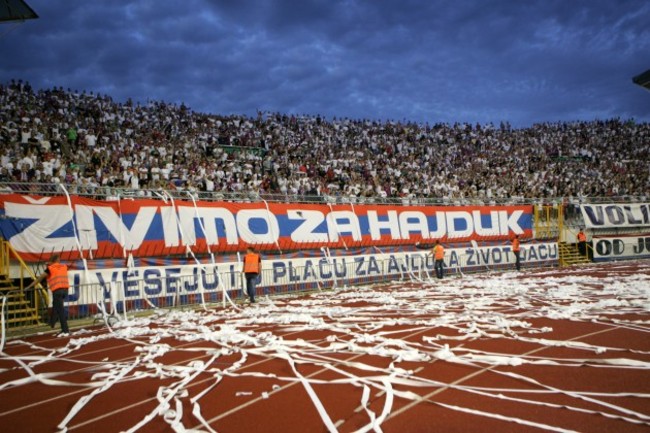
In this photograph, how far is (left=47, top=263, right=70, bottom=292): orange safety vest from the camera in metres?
11.4

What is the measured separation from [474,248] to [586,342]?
17950 millimetres

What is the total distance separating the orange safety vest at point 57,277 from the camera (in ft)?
37.3

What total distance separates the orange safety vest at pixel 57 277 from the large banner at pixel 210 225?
9.16 feet

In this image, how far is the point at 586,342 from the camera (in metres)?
7.55

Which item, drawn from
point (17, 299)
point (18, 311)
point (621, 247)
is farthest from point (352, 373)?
point (621, 247)

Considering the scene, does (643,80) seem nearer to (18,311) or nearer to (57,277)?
(57,277)

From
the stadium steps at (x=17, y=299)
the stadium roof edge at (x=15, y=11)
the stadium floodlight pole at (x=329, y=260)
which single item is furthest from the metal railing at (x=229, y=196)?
the stadium roof edge at (x=15, y=11)

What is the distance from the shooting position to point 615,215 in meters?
30.1

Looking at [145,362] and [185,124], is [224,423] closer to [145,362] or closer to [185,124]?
[145,362]

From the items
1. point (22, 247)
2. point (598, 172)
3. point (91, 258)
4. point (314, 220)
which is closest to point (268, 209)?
point (314, 220)

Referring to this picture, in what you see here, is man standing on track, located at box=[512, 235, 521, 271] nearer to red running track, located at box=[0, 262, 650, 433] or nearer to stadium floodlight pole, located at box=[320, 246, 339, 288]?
stadium floodlight pole, located at box=[320, 246, 339, 288]

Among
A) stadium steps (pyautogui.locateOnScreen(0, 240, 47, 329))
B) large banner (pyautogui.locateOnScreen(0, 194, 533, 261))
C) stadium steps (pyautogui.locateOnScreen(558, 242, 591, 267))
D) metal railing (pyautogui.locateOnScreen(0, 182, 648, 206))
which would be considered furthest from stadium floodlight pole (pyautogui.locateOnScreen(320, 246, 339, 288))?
stadium steps (pyautogui.locateOnScreen(558, 242, 591, 267))

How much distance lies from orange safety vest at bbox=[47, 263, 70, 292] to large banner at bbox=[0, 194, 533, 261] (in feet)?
9.16

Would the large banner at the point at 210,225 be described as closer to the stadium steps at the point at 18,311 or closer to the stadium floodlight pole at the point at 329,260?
the stadium floodlight pole at the point at 329,260
